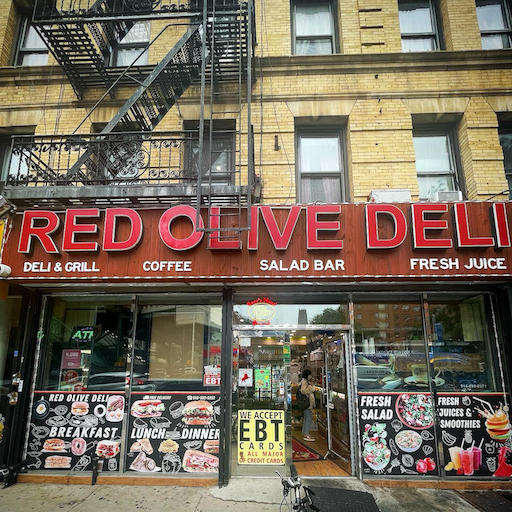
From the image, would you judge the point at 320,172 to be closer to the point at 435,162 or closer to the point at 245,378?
the point at 435,162

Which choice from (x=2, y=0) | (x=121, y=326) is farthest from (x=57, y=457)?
(x=2, y=0)

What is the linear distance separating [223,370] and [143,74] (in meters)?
6.23

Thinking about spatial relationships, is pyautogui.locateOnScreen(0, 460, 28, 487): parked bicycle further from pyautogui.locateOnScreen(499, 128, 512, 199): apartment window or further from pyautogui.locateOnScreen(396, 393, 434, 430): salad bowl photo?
pyautogui.locateOnScreen(499, 128, 512, 199): apartment window

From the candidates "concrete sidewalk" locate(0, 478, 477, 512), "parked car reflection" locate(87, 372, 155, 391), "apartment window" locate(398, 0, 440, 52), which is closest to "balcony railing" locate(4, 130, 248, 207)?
"parked car reflection" locate(87, 372, 155, 391)

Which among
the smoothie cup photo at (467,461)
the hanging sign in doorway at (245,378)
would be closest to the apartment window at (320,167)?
the hanging sign in doorway at (245,378)

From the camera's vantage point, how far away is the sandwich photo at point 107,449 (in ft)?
22.8

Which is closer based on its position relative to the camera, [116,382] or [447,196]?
[447,196]

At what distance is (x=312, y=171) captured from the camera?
8266mm

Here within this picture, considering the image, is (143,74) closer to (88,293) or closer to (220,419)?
(88,293)

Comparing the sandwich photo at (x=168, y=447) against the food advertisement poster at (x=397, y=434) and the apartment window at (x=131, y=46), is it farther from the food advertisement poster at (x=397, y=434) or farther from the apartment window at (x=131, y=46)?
the apartment window at (x=131, y=46)

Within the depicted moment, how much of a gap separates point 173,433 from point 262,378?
72.5 inches

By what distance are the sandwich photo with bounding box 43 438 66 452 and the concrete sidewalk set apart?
0.57 metres

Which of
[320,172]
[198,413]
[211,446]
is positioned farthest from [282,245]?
[211,446]

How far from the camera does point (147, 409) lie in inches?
278
